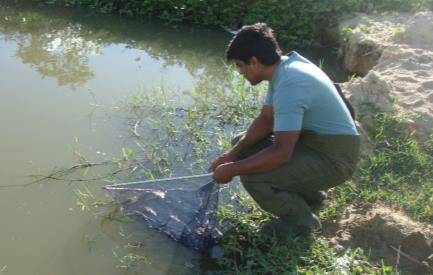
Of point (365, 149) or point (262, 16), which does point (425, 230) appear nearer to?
point (365, 149)

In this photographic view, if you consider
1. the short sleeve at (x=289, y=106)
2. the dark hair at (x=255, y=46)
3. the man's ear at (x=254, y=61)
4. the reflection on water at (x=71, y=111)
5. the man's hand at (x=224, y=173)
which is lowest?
the reflection on water at (x=71, y=111)

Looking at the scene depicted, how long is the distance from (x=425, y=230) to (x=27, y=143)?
322 centimetres

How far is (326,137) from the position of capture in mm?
2941

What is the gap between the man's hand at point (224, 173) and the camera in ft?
9.53

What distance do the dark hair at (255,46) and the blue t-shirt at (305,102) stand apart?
0.35ft

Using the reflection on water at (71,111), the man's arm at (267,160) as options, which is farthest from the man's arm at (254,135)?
the reflection on water at (71,111)

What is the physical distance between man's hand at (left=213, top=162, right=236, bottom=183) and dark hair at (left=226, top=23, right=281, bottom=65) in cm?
62

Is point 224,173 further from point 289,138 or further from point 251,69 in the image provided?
point 251,69

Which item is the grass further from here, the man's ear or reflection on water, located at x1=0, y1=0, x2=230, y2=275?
the man's ear

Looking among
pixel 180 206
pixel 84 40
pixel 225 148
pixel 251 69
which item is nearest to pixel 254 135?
pixel 251 69

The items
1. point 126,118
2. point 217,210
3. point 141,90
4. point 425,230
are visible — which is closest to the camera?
point 425,230

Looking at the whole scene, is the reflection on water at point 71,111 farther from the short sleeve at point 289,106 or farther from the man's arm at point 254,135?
the short sleeve at point 289,106

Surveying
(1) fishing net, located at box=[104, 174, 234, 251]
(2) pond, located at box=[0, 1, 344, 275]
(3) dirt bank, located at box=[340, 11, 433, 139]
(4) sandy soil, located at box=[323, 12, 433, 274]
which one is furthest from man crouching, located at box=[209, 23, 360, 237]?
(3) dirt bank, located at box=[340, 11, 433, 139]

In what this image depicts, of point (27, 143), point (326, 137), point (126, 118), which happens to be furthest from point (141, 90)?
point (326, 137)
